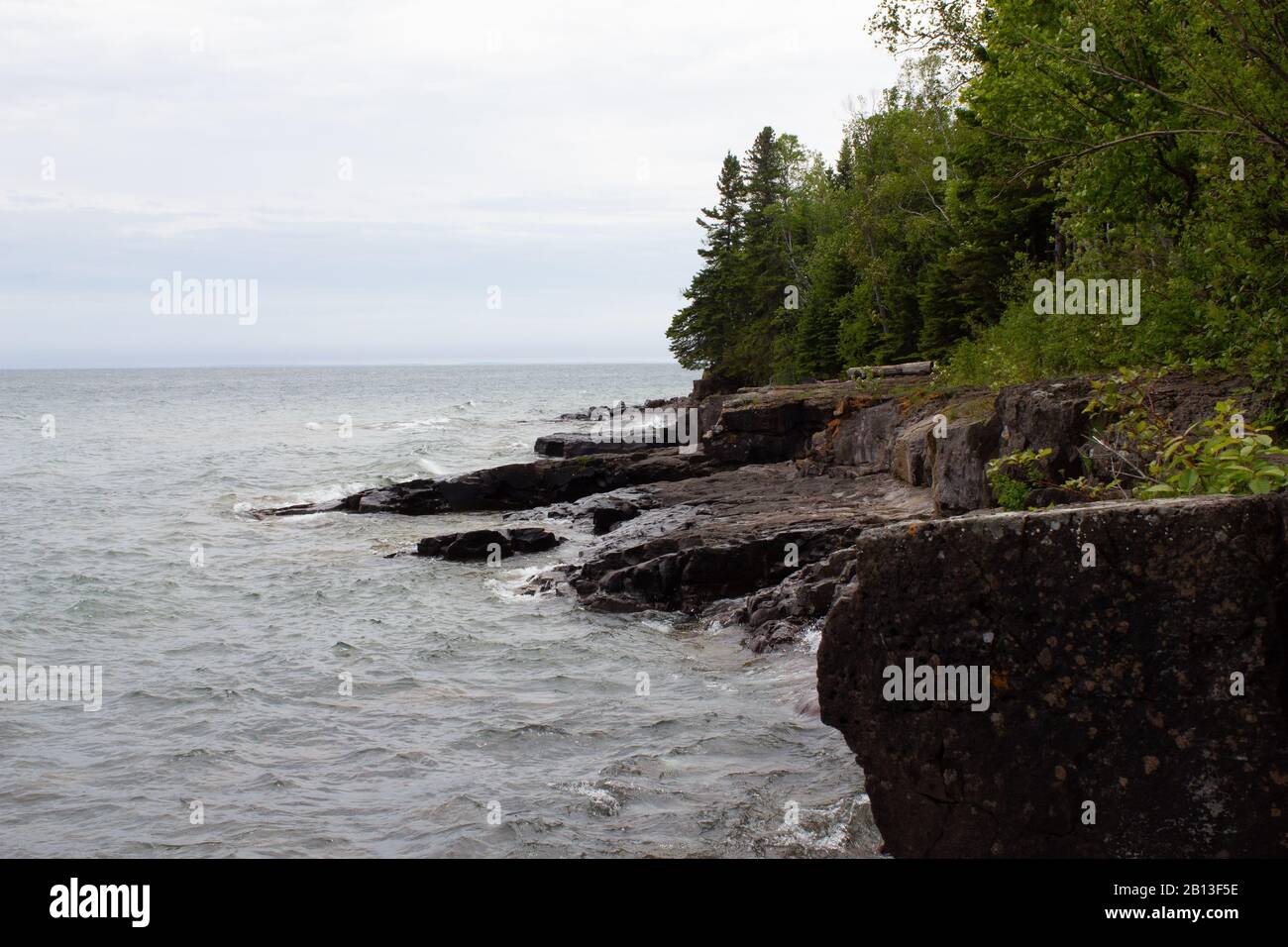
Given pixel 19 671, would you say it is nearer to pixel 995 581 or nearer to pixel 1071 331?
pixel 995 581

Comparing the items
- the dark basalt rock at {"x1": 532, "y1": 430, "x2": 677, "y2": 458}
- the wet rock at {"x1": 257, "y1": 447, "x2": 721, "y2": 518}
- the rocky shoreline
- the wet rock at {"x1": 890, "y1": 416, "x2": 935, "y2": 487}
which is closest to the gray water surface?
the rocky shoreline

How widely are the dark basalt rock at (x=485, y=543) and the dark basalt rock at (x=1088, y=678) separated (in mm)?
19586

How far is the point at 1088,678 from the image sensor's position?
5.28m

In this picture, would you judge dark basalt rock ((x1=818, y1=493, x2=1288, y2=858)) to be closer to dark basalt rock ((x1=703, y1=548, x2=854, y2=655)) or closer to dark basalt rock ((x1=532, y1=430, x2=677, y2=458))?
dark basalt rock ((x1=703, y1=548, x2=854, y2=655))

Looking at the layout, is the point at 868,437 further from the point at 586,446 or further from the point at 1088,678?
the point at 1088,678

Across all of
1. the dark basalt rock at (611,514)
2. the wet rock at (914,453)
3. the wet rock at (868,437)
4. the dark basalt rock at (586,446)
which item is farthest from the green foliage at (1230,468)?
the dark basalt rock at (586,446)

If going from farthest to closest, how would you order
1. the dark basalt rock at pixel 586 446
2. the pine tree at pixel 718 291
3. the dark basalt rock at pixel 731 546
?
the pine tree at pixel 718 291, the dark basalt rock at pixel 586 446, the dark basalt rock at pixel 731 546

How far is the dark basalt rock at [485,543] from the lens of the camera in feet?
81.9

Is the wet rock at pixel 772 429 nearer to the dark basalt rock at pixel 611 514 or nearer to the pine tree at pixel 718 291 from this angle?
the dark basalt rock at pixel 611 514

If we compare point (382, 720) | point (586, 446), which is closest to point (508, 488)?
point (586, 446)

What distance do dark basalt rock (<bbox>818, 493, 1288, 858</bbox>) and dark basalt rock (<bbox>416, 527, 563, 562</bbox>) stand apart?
19586 millimetres

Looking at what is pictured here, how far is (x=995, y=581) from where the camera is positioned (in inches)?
216

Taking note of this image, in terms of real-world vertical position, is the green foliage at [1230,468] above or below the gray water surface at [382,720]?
above

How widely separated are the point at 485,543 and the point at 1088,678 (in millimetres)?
20744
